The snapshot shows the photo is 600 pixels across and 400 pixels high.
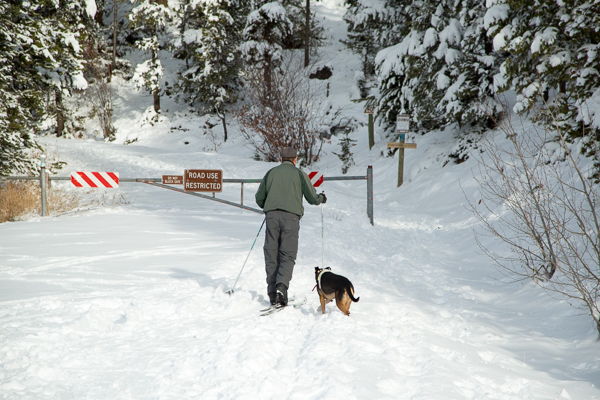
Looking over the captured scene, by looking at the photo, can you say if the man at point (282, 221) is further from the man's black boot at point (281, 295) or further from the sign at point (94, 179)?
the sign at point (94, 179)

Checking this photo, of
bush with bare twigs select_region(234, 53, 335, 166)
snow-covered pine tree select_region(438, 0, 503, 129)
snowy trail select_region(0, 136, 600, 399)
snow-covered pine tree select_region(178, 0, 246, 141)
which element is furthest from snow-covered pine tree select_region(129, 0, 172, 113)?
snowy trail select_region(0, 136, 600, 399)

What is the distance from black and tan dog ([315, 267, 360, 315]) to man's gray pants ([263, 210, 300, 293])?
1.46ft

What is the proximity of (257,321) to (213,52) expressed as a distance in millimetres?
28257

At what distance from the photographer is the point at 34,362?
3.64m

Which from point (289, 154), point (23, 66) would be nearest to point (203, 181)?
point (289, 154)

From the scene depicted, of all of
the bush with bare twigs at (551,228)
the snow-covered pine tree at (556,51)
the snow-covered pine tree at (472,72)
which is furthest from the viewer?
the snow-covered pine tree at (472,72)

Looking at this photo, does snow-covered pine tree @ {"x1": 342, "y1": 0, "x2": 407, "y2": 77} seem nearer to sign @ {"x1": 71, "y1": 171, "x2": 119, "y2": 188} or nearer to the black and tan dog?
sign @ {"x1": 71, "y1": 171, "x2": 119, "y2": 188}

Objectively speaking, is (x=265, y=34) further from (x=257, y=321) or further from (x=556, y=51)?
(x=257, y=321)

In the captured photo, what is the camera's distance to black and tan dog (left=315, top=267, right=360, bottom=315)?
4820mm

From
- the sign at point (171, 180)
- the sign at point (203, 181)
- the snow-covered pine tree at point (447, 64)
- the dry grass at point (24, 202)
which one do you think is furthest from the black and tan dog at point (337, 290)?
the snow-covered pine tree at point (447, 64)

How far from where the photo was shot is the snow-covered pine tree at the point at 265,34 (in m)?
26.7

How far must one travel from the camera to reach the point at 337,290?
4.87 m

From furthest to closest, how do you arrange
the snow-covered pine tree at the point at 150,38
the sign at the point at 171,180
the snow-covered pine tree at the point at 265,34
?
1. the snow-covered pine tree at the point at 150,38
2. the snow-covered pine tree at the point at 265,34
3. the sign at the point at 171,180

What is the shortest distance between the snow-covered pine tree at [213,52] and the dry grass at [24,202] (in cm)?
1866
